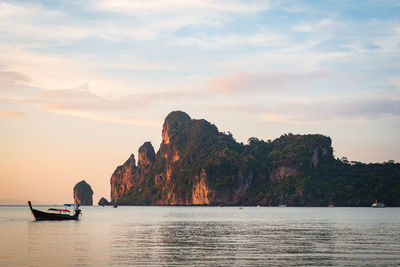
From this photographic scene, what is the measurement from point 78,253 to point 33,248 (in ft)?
24.1

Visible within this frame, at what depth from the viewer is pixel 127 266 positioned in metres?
37.5

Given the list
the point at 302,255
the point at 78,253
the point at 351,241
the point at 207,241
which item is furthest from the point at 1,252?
the point at 351,241

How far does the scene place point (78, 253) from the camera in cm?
4531

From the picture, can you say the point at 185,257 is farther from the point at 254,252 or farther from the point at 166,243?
the point at 166,243

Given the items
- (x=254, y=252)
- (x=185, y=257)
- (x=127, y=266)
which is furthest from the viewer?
(x=254, y=252)

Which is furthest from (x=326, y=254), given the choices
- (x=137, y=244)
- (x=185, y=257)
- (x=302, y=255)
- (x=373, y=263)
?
(x=137, y=244)

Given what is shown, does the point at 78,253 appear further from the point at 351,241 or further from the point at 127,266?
the point at 351,241

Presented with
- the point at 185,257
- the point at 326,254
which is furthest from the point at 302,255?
the point at 185,257

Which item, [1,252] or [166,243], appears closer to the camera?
[1,252]

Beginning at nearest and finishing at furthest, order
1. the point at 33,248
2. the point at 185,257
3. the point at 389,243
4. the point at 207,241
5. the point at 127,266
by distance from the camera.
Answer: the point at 127,266 < the point at 185,257 < the point at 33,248 < the point at 389,243 < the point at 207,241

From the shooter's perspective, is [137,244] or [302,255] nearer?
[302,255]


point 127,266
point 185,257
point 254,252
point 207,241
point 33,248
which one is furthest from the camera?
point 207,241

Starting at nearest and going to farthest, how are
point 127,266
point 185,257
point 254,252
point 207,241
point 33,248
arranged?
point 127,266 < point 185,257 < point 254,252 < point 33,248 < point 207,241

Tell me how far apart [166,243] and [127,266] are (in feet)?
61.1
